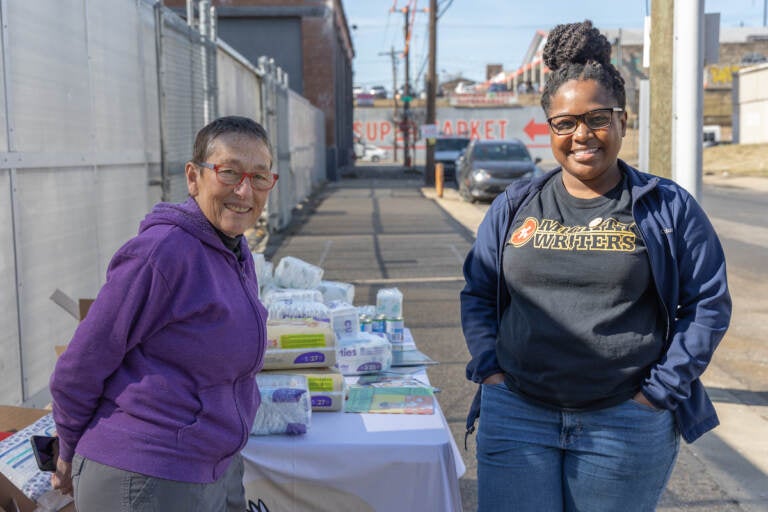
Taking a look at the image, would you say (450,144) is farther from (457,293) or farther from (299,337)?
(299,337)

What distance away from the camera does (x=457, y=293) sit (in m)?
9.76

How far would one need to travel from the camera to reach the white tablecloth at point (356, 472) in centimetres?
321

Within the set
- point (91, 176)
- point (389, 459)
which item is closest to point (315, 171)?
point (91, 176)

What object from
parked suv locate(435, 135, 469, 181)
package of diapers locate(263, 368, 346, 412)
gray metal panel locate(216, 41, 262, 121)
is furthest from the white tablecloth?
parked suv locate(435, 135, 469, 181)

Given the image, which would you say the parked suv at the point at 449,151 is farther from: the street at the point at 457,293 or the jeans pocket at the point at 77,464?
the jeans pocket at the point at 77,464

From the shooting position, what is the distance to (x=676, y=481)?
4.50 m

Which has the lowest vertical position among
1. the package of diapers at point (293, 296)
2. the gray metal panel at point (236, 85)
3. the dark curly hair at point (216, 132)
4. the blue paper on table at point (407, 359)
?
the blue paper on table at point (407, 359)

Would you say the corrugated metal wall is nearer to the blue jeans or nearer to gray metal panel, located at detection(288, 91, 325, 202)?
the blue jeans

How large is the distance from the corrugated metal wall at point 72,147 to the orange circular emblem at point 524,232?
262 centimetres

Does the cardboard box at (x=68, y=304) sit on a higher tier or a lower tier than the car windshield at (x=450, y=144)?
lower

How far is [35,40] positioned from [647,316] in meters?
3.50

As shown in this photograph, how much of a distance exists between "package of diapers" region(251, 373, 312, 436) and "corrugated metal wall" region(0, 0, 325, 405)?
1.52 meters

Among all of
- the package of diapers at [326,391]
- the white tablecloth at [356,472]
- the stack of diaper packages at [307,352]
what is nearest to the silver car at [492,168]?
the stack of diaper packages at [307,352]

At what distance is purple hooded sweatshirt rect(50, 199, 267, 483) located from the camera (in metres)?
2.12
